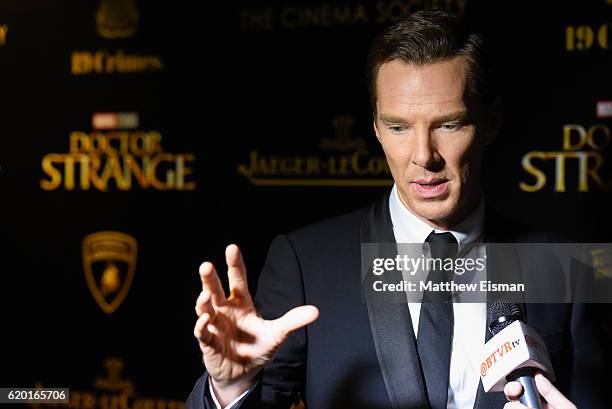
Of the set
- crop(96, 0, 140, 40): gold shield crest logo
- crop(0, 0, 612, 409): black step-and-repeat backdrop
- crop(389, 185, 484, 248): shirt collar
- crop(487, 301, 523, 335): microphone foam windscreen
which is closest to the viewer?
crop(487, 301, 523, 335): microphone foam windscreen

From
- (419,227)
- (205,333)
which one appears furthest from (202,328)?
(419,227)

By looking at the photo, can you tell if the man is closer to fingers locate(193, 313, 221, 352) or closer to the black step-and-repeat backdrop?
fingers locate(193, 313, 221, 352)

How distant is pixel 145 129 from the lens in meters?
2.25

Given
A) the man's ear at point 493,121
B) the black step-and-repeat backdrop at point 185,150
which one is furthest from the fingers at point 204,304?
the black step-and-repeat backdrop at point 185,150

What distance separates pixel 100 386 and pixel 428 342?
146cm

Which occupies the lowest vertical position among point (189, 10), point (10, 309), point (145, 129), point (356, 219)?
point (10, 309)

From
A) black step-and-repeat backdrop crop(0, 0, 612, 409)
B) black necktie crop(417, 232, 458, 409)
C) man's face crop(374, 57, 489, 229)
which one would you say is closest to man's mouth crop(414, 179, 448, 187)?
man's face crop(374, 57, 489, 229)

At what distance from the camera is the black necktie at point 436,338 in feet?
3.71

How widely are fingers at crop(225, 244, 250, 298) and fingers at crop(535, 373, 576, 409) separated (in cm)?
39

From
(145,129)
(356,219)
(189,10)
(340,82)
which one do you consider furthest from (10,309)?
(356,219)

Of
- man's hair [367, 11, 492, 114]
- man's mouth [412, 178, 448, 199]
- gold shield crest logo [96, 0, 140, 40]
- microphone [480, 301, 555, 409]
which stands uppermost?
gold shield crest logo [96, 0, 140, 40]

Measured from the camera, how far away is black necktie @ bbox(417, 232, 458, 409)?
3.71ft

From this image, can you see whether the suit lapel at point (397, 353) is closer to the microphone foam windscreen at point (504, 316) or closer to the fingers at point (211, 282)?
the microphone foam windscreen at point (504, 316)

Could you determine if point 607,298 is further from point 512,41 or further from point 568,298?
point 512,41
